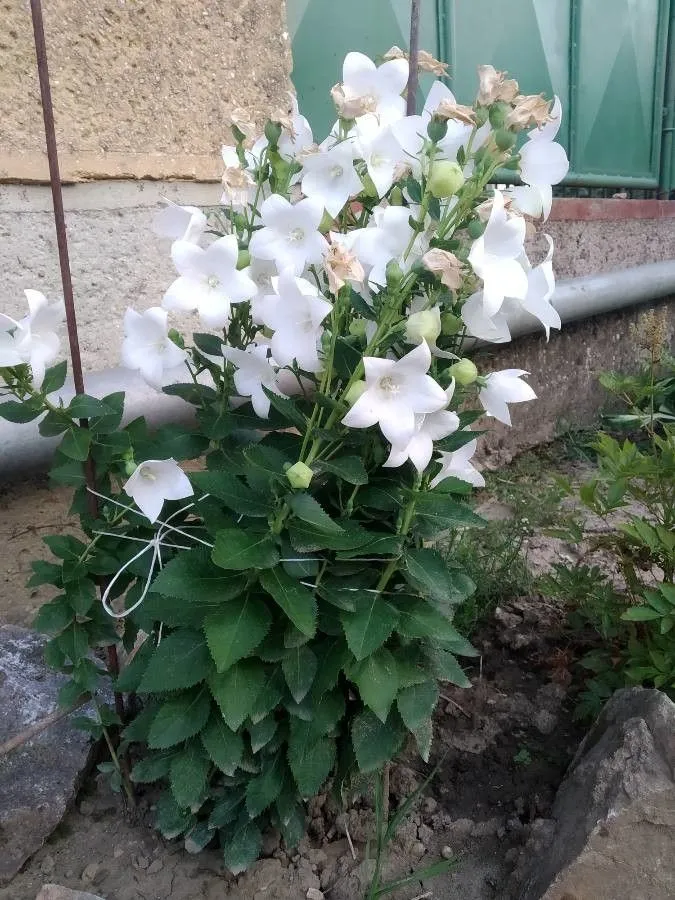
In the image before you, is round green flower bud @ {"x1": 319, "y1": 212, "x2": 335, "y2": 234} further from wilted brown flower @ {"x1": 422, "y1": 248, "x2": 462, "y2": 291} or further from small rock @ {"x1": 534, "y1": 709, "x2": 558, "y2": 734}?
small rock @ {"x1": 534, "y1": 709, "x2": 558, "y2": 734}

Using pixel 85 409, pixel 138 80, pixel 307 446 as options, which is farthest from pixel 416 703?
pixel 138 80

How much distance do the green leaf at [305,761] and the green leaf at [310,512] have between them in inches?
15.0

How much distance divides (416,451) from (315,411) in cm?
16

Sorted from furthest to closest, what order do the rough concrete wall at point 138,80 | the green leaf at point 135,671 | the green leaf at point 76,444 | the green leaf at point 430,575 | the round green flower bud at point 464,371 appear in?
the rough concrete wall at point 138,80, the green leaf at point 135,671, the green leaf at point 76,444, the green leaf at point 430,575, the round green flower bud at point 464,371

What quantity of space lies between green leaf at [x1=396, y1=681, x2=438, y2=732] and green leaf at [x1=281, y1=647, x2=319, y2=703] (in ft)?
0.50

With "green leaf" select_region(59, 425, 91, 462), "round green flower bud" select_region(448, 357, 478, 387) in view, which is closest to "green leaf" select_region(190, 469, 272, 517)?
"green leaf" select_region(59, 425, 91, 462)

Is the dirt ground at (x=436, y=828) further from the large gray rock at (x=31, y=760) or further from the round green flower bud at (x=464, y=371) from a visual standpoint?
the round green flower bud at (x=464, y=371)

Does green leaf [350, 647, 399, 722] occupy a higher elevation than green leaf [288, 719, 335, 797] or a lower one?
higher

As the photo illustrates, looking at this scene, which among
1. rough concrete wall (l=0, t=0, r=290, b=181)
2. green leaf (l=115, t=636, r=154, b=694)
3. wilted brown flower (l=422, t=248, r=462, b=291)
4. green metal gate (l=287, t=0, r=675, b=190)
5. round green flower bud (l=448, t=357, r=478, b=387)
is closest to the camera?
wilted brown flower (l=422, t=248, r=462, b=291)

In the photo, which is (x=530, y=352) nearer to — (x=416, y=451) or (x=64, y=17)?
(x=64, y=17)

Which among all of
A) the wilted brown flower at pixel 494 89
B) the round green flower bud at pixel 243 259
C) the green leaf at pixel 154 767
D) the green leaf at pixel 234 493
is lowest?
the green leaf at pixel 154 767

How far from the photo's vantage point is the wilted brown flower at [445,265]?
3.12ft

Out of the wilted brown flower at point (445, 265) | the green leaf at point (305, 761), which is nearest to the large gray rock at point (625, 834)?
the green leaf at point (305, 761)

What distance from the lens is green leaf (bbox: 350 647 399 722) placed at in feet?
3.73
